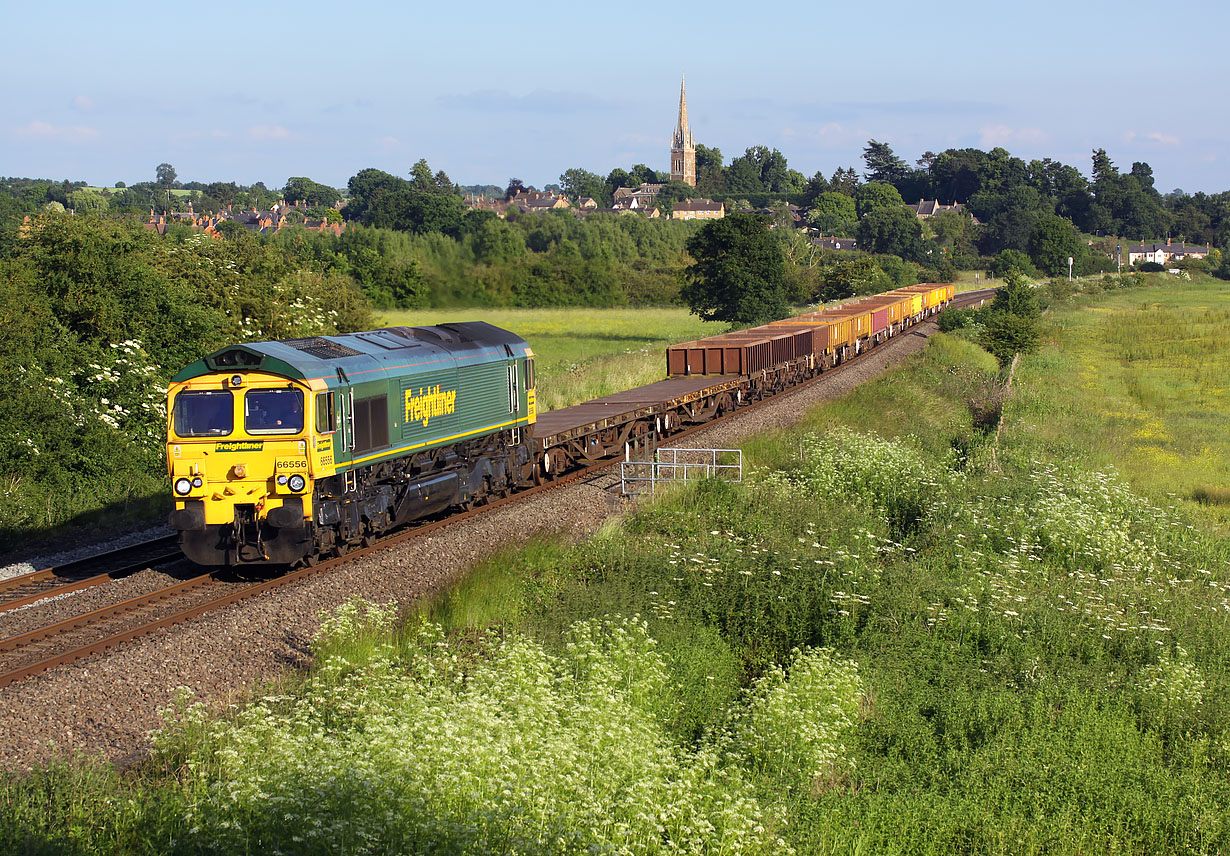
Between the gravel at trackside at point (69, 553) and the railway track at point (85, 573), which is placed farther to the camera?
the gravel at trackside at point (69, 553)

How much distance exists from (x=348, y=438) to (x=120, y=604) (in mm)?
3684

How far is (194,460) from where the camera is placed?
48.6ft

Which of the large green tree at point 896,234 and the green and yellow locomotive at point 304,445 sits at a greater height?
the large green tree at point 896,234

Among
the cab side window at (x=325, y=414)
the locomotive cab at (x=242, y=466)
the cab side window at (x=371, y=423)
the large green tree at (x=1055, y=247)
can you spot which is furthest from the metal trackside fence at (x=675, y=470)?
the large green tree at (x=1055, y=247)

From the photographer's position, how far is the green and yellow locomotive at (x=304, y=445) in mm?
14703

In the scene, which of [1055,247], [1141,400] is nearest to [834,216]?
[1055,247]

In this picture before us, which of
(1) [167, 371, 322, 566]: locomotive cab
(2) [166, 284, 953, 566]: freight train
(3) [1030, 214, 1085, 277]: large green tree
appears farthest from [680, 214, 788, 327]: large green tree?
(3) [1030, 214, 1085, 277]: large green tree

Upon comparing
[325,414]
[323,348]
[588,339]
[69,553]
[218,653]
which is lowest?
[69,553]

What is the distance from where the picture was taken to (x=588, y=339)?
61.9 meters

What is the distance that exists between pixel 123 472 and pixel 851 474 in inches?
563

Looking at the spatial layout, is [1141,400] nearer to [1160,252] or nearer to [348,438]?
[348,438]

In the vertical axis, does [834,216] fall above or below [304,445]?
above

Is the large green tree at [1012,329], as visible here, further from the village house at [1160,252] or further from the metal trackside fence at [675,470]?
the village house at [1160,252]

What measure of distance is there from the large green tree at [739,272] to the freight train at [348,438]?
35085mm
